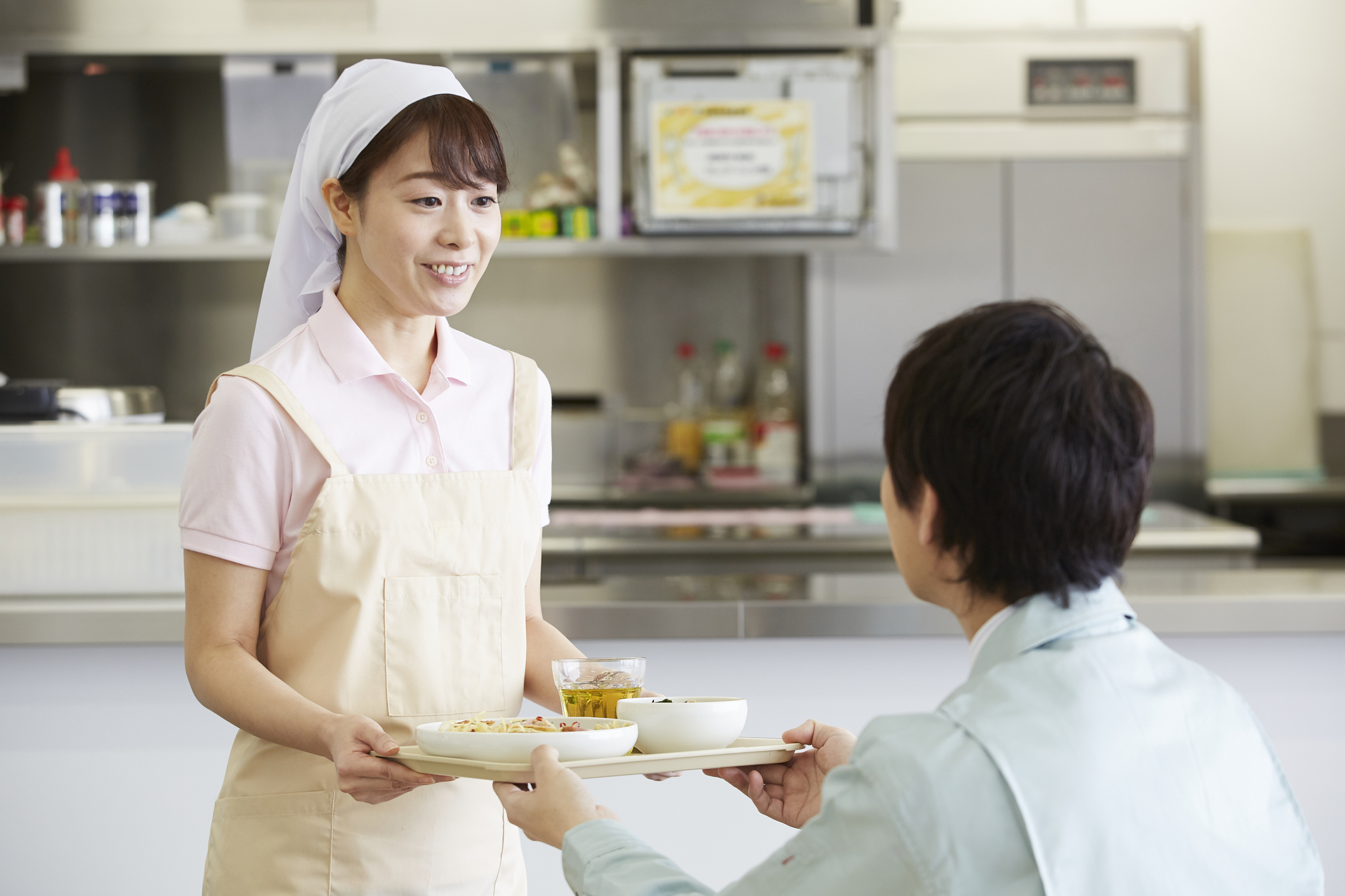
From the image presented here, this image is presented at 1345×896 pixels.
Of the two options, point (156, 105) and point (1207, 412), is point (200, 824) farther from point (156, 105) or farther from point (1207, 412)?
point (1207, 412)

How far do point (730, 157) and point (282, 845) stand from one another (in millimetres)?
2323

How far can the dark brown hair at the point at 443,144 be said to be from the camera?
3.64 ft

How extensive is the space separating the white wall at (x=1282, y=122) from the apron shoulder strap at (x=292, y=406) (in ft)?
10.5

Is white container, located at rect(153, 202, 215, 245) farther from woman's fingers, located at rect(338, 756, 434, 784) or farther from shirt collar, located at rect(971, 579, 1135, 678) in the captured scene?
shirt collar, located at rect(971, 579, 1135, 678)

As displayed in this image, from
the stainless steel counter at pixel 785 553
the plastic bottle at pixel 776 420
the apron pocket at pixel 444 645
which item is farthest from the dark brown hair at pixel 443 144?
the plastic bottle at pixel 776 420

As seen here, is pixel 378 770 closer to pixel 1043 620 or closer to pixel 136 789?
pixel 1043 620

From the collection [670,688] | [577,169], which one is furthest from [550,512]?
[670,688]

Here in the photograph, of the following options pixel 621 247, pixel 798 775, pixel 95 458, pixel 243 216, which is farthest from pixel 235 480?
pixel 243 216

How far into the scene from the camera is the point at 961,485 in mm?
788

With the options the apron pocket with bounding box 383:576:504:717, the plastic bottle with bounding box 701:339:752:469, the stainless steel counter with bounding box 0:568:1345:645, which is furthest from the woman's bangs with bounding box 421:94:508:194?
the plastic bottle with bounding box 701:339:752:469

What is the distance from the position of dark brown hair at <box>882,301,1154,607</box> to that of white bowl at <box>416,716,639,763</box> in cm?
31

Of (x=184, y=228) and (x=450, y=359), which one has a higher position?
(x=184, y=228)

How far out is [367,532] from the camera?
43.4 inches

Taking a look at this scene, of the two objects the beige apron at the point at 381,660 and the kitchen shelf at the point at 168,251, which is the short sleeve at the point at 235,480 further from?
the kitchen shelf at the point at 168,251
